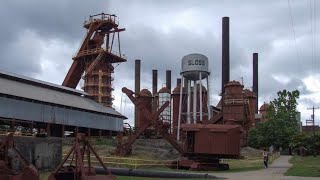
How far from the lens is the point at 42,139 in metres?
34.1

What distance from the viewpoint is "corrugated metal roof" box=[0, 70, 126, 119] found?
6384 cm

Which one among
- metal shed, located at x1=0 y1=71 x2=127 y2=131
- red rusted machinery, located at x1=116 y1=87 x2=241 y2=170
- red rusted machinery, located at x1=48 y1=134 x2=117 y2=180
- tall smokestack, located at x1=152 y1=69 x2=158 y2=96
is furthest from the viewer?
tall smokestack, located at x1=152 y1=69 x2=158 y2=96

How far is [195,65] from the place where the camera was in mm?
77750

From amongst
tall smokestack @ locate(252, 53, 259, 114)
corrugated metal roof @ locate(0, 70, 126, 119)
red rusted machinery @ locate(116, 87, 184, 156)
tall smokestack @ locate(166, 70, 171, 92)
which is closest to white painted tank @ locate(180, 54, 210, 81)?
corrugated metal roof @ locate(0, 70, 126, 119)

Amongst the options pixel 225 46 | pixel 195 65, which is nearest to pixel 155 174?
pixel 195 65

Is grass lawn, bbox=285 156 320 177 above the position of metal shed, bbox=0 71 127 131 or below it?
below

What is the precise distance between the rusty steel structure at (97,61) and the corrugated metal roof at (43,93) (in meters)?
9.95

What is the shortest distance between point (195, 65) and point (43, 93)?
2376 cm

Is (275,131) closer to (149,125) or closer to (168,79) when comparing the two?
(168,79)

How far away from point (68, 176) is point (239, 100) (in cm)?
5712

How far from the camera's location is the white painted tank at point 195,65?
77.6m

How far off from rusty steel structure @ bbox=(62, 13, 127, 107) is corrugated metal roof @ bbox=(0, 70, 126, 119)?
32.6ft

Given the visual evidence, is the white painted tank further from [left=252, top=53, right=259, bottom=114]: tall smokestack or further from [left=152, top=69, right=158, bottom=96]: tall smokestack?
[left=152, top=69, right=158, bottom=96]: tall smokestack

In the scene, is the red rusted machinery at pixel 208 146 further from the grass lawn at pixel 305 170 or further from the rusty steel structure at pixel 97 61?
the rusty steel structure at pixel 97 61
